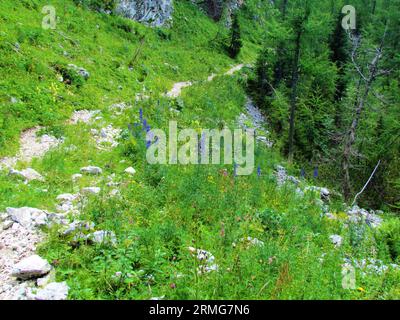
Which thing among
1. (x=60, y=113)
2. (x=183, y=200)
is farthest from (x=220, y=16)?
(x=183, y=200)

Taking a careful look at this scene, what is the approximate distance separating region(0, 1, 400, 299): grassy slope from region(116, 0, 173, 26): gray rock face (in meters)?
13.3

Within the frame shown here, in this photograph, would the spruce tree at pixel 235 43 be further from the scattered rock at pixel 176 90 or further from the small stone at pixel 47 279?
the small stone at pixel 47 279

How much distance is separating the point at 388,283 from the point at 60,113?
10859mm

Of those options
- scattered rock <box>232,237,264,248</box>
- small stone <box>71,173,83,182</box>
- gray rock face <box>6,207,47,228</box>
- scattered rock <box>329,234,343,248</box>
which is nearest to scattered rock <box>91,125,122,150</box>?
small stone <box>71,173,83,182</box>

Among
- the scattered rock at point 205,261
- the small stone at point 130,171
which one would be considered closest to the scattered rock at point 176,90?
the small stone at point 130,171

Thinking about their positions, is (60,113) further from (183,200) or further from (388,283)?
(388,283)

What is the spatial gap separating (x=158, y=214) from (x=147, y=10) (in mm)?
29979

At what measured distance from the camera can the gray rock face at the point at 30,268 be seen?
4449mm

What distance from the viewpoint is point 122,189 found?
7.40 meters

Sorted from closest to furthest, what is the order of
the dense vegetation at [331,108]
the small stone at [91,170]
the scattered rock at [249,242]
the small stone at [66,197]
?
the scattered rock at [249,242]
the small stone at [66,197]
the small stone at [91,170]
the dense vegetation at [331,108]

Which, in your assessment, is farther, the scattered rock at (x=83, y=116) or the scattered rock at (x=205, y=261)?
the scattered rock at (x=83, y=116)

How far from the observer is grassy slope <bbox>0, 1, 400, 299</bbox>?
4.70 metres

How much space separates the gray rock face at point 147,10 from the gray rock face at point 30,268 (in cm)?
2773

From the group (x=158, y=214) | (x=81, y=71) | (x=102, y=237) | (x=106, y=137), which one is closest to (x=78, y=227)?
(x=102, y=237)
